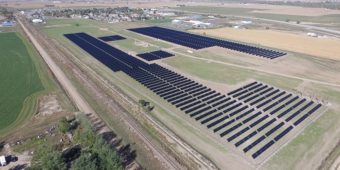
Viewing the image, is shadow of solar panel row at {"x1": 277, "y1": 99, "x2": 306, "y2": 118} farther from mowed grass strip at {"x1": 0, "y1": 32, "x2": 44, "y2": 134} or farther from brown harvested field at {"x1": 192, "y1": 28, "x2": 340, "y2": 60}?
mowed grass strip at {"x1": 0, "y1": 32, "x2": 44, "y2": 134}

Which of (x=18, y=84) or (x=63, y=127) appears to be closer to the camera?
(x=63, y=127)

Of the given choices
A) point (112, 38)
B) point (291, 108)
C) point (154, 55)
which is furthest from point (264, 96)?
point (112, 38)

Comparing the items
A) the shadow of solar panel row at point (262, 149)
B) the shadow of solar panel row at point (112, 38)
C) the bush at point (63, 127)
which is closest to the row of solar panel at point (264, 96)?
the shadow of solar panel row at point (262, 149)

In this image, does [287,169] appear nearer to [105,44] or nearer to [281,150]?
[281,150]

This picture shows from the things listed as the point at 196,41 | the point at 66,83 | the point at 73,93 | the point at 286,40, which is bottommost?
the point at 73,93

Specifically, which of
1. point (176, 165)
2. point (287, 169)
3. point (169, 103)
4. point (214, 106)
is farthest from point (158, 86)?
point (287, 169)

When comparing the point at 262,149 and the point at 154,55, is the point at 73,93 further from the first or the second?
the point at 262,149
